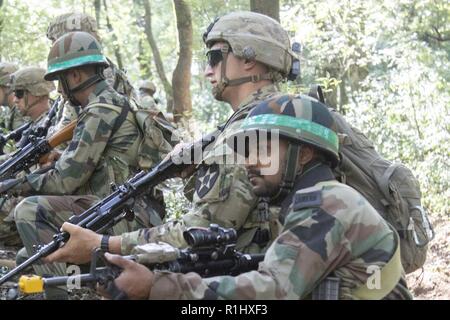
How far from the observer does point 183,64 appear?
13.9m

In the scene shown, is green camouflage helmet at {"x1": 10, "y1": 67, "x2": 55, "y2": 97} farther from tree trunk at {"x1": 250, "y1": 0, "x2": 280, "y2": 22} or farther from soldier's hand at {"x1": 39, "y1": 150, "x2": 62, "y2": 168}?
tree trunk at {"x1": 250, "y1": 0, "x2": 280, "y2": 22}

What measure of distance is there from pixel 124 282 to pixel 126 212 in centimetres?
201

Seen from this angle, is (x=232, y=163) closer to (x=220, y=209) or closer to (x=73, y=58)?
(x=220, y=209)

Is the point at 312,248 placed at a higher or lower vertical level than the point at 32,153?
higher

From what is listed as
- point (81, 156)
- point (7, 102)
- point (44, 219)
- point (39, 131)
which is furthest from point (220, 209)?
point (7, 102)

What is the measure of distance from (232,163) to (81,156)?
193 cm

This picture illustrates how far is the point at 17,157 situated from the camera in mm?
6637

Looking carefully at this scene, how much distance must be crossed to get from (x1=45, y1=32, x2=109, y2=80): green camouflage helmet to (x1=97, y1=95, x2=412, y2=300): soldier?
280 cm

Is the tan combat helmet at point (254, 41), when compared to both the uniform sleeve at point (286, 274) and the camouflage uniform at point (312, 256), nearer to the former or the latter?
the camouflage uniform at point (312, 256)

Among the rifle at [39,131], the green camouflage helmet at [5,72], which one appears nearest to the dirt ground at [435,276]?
the rifle at [39,131]

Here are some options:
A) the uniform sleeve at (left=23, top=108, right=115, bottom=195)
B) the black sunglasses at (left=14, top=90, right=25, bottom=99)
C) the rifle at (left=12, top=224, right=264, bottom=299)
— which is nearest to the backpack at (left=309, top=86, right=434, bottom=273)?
the rifle at (left=12, top=224, right=264, bottom=299)

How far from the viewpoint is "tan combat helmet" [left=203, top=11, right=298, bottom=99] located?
191 inches
